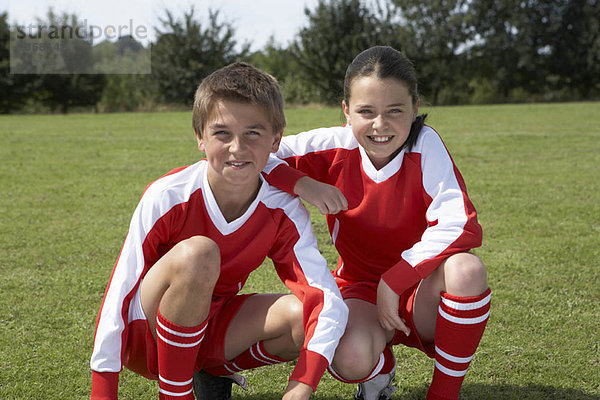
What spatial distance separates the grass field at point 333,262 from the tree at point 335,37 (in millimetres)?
20680

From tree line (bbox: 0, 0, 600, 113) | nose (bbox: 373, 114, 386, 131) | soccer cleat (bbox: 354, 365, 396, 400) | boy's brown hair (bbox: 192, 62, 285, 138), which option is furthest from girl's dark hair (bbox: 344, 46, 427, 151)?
tree line (bbox: 0, 0, 600, 113)

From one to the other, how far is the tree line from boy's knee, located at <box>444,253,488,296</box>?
80.8 ft

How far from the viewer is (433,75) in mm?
28281

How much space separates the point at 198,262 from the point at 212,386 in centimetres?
60

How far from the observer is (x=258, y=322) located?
6.52 feet

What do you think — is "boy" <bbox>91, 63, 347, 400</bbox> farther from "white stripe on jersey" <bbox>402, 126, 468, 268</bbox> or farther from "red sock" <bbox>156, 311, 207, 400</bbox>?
"white stripe on jersey" <bbox>402, 126, 468, 268</bbox>

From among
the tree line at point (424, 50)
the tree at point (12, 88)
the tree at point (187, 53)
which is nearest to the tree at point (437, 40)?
the tree line at point (424, 50)

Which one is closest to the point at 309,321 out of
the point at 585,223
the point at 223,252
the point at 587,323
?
the point at 223,252

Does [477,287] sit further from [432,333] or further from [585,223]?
[585,223]

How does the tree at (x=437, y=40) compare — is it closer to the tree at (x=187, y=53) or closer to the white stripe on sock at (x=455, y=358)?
the tree at (x=187, y=53)

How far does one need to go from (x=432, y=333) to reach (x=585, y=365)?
29.9 inches

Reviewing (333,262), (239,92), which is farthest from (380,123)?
(333,262)

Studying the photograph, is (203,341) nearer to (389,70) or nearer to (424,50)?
(389,70)

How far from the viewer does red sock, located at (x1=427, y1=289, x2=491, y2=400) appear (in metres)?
1.87
